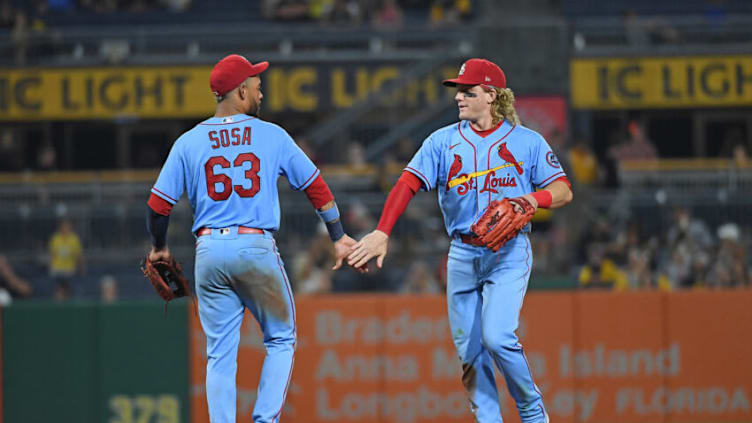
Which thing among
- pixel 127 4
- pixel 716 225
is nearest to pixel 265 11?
pixel 127 4

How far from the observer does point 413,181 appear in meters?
6.38

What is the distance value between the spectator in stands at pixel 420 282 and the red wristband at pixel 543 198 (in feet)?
20.3

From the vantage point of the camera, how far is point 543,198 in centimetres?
621

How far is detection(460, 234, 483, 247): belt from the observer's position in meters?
6.25

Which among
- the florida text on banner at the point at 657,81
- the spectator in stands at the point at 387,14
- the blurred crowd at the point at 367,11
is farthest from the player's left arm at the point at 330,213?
the spectator in stands at the point at 387,14

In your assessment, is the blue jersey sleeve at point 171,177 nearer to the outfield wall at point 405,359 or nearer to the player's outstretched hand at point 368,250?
the player's outstretched hand at point 368,250

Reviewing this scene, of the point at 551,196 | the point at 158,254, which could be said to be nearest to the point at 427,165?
the point at 551,196

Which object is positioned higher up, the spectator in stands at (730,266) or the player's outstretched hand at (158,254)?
the player's outstretched hand at (158,254)

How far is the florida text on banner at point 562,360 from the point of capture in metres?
11.2

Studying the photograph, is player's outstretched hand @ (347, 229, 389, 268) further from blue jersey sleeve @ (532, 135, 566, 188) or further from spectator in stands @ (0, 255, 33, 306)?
spectator in stands @ (0, 255, 33, 306)

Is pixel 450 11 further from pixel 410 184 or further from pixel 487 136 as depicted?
pixel 410 184

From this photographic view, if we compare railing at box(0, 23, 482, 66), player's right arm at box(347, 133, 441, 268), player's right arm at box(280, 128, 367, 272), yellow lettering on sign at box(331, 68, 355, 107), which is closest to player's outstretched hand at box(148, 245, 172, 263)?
player's right arm at box(280, 128, 367, 272)

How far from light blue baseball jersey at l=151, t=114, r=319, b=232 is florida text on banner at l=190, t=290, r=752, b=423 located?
5.28 meters

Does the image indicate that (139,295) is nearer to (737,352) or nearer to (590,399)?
(590,399)
